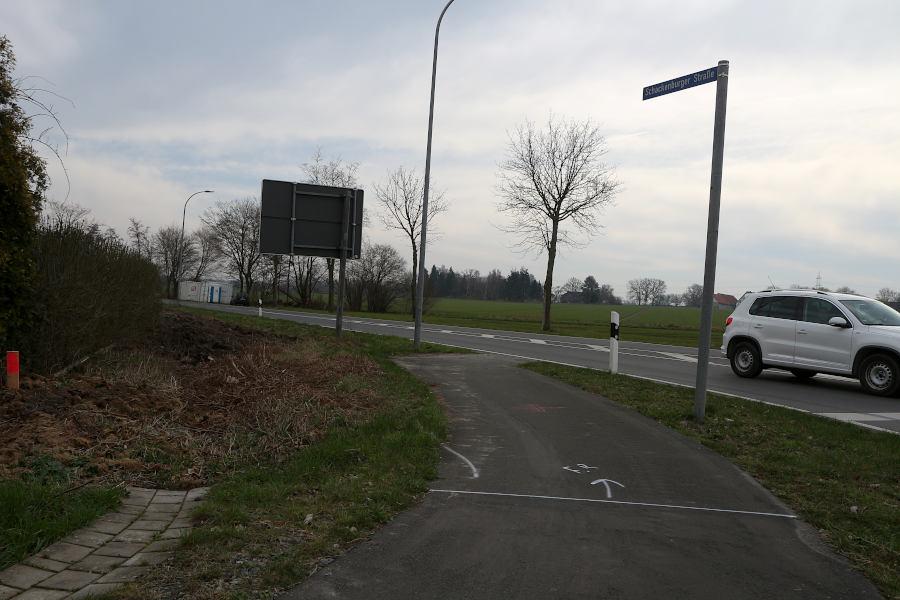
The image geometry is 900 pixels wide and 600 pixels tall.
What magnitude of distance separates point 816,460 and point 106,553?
6.63 m

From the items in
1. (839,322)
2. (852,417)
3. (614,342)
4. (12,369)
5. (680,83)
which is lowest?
(852,417)

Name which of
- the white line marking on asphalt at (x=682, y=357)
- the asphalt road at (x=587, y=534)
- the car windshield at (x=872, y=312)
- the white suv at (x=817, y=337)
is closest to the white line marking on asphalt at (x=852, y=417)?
the white suv at (x=817, y=337)

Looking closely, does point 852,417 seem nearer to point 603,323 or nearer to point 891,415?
point 891,415

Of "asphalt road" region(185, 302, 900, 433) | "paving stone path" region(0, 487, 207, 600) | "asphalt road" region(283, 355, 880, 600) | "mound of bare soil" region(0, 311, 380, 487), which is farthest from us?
"asphalt road" region(185, 302, 900, 433)

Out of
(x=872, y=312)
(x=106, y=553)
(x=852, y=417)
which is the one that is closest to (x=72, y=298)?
(x=106, y=553)

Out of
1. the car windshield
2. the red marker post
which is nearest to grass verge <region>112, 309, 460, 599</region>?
the red marker post

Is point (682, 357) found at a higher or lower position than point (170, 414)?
higher

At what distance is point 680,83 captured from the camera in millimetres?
9086

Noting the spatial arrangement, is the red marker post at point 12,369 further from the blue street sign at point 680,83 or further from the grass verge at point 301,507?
the blue street sign at point 680,83

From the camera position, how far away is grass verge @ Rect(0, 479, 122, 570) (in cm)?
386

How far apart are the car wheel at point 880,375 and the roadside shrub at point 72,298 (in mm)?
12682

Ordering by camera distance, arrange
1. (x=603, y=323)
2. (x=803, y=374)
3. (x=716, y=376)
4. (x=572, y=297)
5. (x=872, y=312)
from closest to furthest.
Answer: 1. (x=872, y=312)
2. (x=803, y=374)
3. (x=716, y=376)
4. (x=603, y=323)
5. (x=572, y=297)

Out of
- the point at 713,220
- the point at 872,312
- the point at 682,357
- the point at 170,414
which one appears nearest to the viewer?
the point at 170,414

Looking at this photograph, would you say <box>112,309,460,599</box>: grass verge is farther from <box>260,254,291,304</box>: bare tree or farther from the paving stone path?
<box>260,254,291,304</box>: bare tree
